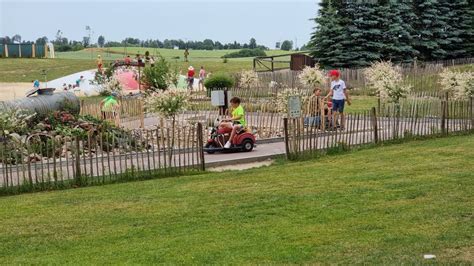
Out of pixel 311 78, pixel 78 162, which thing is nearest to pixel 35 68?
pixel 311 78

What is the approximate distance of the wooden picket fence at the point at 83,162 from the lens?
10.5 meters

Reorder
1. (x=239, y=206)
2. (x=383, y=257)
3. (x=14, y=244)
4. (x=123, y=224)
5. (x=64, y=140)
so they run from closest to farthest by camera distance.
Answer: (x=383, y=257), (x=14, y=244), (x=123, y=224), (x=239, y=206), (x=64, y=140)

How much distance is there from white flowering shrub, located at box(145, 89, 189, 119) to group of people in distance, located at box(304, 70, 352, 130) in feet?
13.3

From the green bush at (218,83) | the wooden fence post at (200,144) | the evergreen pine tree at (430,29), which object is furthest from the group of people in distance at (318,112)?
the evergreen pine tree at (430,29)

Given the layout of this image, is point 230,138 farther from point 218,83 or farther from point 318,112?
point 218,83

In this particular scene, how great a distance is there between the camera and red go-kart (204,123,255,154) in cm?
1491

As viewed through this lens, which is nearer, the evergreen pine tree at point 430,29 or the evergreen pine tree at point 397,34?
the evergreen pine tree at point 397,34

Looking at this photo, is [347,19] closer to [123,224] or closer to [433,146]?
[433,146]

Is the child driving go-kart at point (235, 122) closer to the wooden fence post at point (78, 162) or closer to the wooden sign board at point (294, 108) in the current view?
the wooden sign board at point (294, 108)

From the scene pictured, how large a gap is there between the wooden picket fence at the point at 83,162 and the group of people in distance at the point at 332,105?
3.91 meters

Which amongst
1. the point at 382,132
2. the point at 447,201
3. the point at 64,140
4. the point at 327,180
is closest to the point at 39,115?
the point at 64,140

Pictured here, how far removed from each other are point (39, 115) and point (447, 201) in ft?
42.7

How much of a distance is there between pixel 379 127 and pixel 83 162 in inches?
306

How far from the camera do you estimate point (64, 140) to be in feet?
37.8
